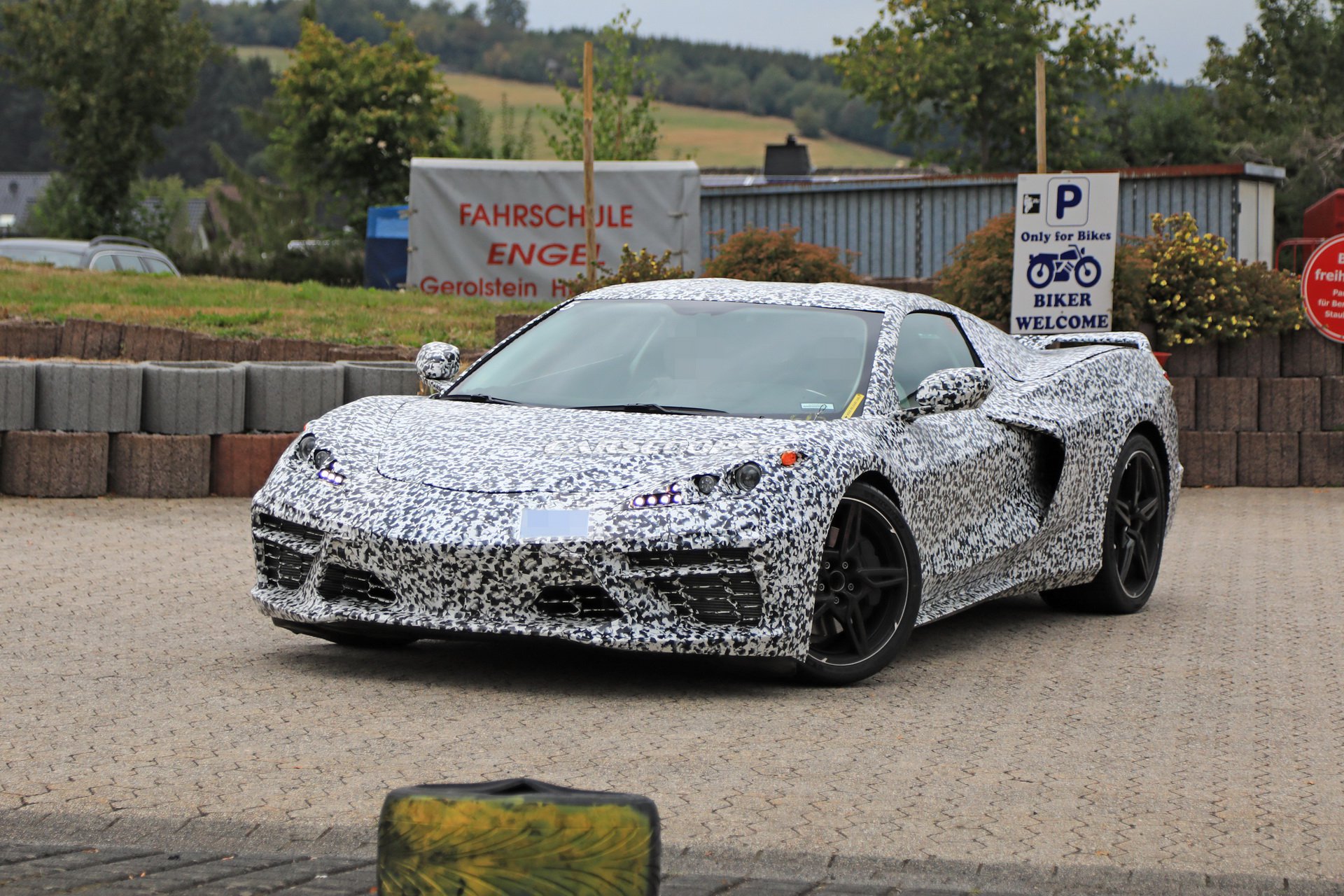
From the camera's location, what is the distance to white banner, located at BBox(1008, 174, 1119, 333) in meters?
13.1

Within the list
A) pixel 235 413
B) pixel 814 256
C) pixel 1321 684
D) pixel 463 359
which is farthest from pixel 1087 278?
pixel 1321 684

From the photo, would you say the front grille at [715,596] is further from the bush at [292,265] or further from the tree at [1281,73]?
the tree at [1281,73]

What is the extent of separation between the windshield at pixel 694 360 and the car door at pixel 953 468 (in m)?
0.25

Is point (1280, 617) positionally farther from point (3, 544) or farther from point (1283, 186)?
point (1283, 186)

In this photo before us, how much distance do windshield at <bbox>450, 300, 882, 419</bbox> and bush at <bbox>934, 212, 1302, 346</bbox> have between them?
7745mm

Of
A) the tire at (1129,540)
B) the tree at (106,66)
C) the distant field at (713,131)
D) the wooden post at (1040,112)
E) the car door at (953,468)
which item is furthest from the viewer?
the distant field at (713,131)

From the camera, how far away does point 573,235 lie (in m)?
22.2

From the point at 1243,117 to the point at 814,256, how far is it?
53.0m

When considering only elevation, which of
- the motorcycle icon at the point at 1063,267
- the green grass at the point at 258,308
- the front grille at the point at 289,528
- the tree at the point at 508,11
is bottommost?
the front grille at the point at 289,528

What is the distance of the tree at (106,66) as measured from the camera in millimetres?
37000

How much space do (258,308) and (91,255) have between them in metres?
8.78

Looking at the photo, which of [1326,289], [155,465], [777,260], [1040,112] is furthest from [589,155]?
[1326,289]

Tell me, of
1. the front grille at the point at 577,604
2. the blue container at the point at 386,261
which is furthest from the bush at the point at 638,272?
the blue container at the point at 386,261

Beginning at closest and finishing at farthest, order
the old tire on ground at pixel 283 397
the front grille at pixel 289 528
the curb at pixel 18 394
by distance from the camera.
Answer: the front grille at pixel 289 528 < the curb at pixel 18 394 < the old tire on ground at pixel 283 397
